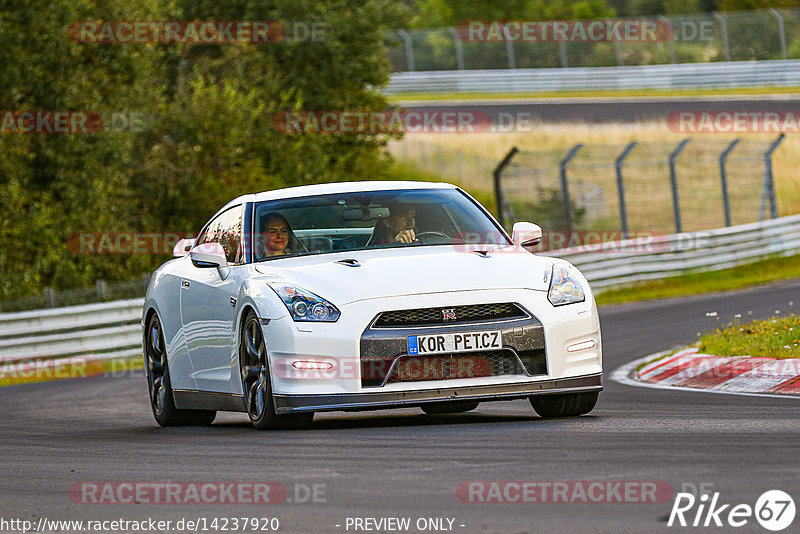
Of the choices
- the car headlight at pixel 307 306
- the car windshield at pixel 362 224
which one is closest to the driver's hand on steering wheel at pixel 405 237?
the car windshield at pixel 362 224

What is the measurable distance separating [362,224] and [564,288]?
151 cm

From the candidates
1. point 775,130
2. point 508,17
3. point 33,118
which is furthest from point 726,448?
point 508,17

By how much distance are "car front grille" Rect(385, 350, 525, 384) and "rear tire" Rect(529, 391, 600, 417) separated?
61 cm

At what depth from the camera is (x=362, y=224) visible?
981 cm

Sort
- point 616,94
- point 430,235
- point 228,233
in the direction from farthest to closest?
point 616,94, point 228,233, point 430,235

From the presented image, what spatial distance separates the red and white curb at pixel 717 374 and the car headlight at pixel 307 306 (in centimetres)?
332

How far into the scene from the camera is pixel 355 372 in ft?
27.9

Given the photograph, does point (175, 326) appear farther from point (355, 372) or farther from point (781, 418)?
point (781, 418)

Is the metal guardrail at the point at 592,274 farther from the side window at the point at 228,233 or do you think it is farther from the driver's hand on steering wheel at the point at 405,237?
the driver's hand on steering wheel at the point at 405,237

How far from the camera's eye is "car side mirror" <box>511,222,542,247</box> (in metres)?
9.62

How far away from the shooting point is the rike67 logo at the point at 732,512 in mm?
5250

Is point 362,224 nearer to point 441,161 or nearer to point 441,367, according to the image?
point 441,367

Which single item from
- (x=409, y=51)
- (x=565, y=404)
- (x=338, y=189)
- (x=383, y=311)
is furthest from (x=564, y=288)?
(x=409, y=51)

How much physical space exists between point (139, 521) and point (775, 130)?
3389 cm
